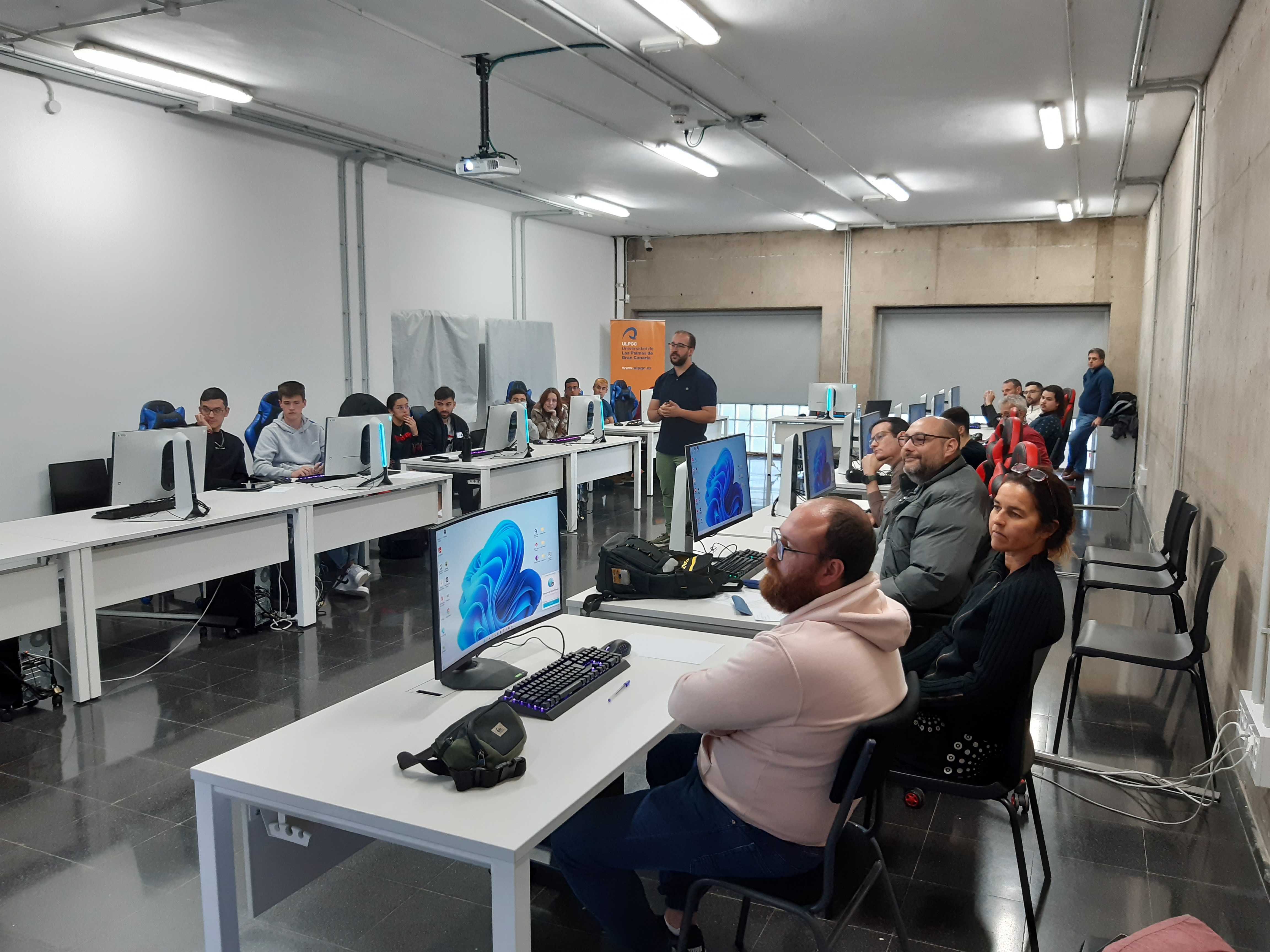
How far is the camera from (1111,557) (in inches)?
193

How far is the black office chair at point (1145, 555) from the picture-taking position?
4.61 meters

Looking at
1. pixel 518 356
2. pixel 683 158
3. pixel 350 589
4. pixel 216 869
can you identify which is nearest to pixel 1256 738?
pixel 216 869

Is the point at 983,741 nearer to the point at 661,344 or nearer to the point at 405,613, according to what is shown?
the point at 405,613

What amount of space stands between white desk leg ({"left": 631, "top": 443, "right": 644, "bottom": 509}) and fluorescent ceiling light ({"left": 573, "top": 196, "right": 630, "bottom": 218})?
3069 mm

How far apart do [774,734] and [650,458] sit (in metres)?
8.50

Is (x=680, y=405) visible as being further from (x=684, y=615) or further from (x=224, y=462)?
(x=224, y=462)

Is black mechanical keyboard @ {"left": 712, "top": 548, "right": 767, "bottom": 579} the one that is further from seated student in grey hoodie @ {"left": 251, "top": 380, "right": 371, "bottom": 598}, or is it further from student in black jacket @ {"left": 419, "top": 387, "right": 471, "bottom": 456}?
student in black jacket @ {"left": 419, "top": 387, "right": 471, "bottom": 456}

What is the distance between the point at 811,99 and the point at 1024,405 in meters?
4.45

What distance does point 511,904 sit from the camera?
5.23 ft

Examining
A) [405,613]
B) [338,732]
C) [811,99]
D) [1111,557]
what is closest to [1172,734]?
[1111,557]

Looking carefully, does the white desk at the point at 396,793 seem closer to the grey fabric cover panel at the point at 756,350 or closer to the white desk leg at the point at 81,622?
the white desk leg at the point at 81,622

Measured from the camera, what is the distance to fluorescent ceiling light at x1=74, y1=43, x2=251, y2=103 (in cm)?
542

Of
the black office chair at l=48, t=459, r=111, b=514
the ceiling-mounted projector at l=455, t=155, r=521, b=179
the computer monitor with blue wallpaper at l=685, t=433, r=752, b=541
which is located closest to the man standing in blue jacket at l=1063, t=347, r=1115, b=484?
the ceiling-mounted projector at l=455, t=155, r=521, b=179

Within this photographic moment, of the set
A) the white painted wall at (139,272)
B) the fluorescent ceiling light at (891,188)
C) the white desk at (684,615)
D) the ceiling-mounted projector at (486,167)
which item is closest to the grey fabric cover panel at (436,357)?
the white painted wall at (139,272)
